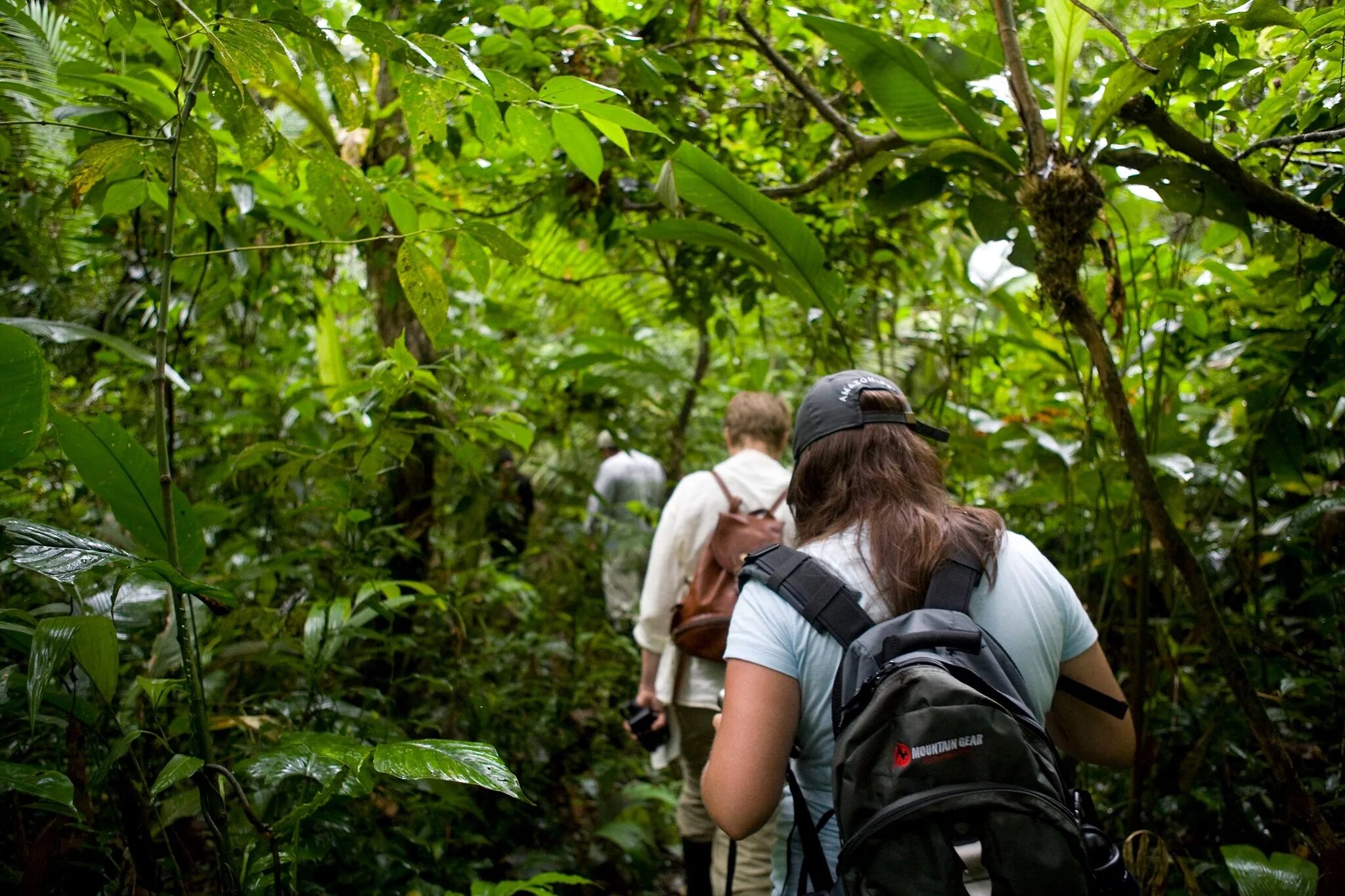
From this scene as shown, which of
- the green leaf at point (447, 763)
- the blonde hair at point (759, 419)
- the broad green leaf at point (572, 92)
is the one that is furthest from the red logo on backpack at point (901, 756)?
the blonde hair at point (759, 419)

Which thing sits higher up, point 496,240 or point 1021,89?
point 1021,89

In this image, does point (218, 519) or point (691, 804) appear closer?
point (218, 519)

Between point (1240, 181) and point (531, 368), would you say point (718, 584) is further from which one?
point (531, 368)

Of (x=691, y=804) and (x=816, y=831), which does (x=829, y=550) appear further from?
(x=691, y=804)

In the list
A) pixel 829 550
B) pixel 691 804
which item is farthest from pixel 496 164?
pixel 691 804

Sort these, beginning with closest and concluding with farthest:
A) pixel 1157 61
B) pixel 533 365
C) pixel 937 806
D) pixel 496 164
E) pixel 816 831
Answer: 1. pixel 937 806
2. pixel 816 831
3. pixel 1157 61
4. pixel 496 164
5. pixel 533 365

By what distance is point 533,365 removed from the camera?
4.36 metres

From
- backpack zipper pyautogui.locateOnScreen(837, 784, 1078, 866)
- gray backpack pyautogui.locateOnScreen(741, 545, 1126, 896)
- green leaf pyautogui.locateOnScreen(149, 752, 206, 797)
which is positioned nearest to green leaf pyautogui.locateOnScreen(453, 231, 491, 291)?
green leaf pyautogui.locateOnScreen(149, 752, 206, 797)

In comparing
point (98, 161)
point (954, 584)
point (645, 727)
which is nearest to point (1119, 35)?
point (954, 584)

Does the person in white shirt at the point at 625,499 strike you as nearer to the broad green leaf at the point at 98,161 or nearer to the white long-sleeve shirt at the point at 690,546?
the white long-sleeve shirt at the point at 690,546

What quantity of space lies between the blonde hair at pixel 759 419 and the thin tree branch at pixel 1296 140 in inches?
62.1

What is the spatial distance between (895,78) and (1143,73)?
578 mm

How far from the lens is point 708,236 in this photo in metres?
2.37

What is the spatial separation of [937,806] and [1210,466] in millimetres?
2493
